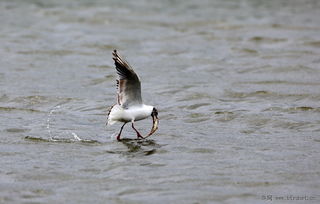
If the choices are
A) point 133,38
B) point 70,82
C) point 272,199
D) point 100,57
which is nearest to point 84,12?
point 133,38

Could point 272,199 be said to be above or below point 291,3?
below

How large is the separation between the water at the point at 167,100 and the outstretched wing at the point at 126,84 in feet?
2.11

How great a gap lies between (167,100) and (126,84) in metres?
3.57

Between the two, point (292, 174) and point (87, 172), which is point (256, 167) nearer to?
point (292, 174)

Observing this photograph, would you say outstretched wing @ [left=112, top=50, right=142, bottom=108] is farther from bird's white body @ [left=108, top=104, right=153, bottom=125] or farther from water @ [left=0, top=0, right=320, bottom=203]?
water @ [left=0, top=0, right=320, bottom=203]

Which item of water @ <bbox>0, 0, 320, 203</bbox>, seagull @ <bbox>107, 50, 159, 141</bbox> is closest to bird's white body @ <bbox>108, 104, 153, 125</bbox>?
seagull @ <bbox>107, 50, 159, 141</bbox>

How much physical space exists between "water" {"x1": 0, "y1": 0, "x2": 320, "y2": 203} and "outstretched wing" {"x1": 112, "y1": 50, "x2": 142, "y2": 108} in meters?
0.64

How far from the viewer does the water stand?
8.66 meters

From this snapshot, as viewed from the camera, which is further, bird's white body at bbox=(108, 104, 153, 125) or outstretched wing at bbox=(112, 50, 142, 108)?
bird's white body at bbox=(108, 104, 153, 125)

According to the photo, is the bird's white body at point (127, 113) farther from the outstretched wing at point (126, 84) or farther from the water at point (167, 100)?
the water at point (167, 100)

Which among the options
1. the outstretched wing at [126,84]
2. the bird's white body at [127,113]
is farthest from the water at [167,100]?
the outstretched wing at [126,84]

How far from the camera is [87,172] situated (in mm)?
9039

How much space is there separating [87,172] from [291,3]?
1552 cm

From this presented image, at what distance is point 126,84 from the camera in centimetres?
1002
